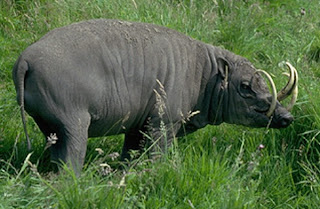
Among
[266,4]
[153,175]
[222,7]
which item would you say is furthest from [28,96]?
[266,4]

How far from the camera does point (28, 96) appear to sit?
5207 mm

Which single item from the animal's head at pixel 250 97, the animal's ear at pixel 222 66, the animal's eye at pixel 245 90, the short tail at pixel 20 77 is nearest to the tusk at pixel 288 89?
the animal's head at pixel 250 97

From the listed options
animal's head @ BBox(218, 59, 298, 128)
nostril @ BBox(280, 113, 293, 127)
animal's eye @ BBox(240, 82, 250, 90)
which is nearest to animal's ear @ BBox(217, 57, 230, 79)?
animal's head @ BBox(218, 59, 298, 128)

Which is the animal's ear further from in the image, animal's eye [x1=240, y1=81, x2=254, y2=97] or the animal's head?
animal's eye [x1=240, y1=81, x2=254, y2=97]

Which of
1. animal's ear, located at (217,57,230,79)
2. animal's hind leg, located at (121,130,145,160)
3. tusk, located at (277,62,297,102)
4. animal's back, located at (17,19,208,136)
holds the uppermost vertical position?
animal's back, located at (17,19,208,136)

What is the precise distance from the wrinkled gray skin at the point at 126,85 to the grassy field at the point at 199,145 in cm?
24

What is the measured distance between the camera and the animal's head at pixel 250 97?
20.5 ft

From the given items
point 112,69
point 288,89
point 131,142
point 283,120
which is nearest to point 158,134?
point 131,142

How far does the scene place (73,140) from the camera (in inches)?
209

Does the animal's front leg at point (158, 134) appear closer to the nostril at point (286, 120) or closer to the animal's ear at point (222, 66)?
the animal's ear at point (222, 66)

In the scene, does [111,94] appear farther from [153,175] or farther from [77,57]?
[153,175]

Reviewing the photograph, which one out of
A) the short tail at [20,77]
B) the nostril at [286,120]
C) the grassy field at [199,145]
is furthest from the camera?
the nostril at [286,120]

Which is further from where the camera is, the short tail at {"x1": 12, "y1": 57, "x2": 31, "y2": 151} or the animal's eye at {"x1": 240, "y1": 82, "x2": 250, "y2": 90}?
the animal's eye at {"x1": 240, "y1": 82, "x2": 250, "y2": 90}

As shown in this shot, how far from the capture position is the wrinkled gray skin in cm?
522
